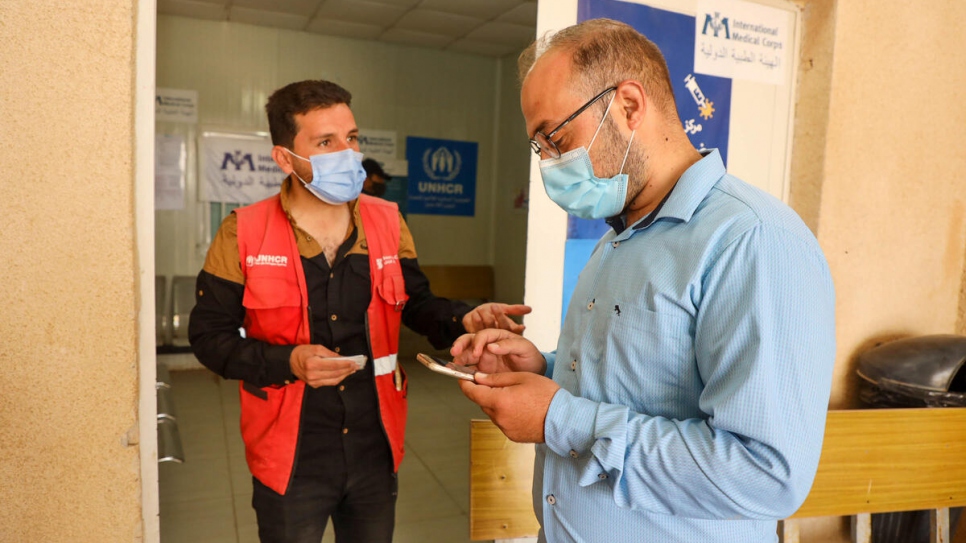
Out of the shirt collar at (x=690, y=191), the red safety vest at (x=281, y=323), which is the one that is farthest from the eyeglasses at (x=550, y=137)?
the red safety vest at (x=281, y=323)

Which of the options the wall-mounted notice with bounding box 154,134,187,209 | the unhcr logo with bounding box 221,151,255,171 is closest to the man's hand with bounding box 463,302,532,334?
the unhcr logo with bounding box 221,151,255,171

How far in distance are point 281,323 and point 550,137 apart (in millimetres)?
1098

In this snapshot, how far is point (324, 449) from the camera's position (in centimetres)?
188

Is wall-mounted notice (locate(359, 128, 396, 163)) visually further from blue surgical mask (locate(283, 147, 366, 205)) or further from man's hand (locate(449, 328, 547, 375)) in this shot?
man's hand (locate(449, 328, 547, 375))

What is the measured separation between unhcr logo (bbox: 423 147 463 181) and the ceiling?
119 cm

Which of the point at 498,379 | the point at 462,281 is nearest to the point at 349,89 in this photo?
the point at 462,281

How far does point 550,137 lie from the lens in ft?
3.98

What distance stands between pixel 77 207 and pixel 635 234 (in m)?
1.48

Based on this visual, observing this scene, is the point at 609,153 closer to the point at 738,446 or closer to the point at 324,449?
the point at 738,446

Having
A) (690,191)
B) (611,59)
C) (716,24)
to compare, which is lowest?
(690,191)

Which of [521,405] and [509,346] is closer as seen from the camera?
Result: [521,405]

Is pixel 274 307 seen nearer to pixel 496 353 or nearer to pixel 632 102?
pixel 496 353

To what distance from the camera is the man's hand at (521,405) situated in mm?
1087

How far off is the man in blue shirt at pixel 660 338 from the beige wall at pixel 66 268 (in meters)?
1.17
